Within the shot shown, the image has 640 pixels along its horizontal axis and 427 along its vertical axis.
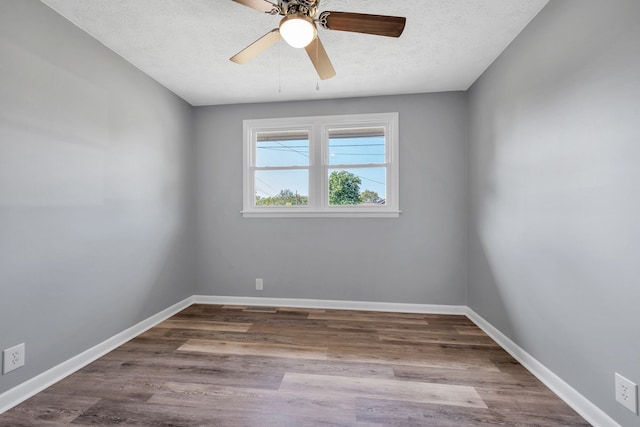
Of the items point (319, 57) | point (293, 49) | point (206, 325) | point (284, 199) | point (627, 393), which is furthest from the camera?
point (284, 199)

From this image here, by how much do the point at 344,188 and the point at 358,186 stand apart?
168 mm

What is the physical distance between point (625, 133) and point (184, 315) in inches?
148

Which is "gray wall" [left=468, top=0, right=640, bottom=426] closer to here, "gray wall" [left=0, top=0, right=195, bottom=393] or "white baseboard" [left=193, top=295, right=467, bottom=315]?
"white baseboard" [left=193, top=295, right=467, bottom=315]

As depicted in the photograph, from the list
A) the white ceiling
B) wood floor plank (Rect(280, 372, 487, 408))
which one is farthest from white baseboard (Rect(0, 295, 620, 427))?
the white ceiling

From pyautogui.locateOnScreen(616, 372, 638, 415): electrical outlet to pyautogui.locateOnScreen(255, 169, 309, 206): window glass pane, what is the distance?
2.82 meters

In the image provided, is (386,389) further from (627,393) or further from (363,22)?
(363,22)

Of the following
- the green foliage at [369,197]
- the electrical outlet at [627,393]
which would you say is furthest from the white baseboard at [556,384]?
the green foliage at [369,197]

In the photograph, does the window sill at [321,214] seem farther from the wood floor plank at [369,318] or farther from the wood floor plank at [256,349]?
the wood floor plank at [256,349]

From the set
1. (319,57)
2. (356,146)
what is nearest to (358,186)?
(356,146)

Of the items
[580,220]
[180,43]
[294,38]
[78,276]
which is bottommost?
[78,276]

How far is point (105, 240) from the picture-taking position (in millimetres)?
2303

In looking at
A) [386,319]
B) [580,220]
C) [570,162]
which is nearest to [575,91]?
[570,162]

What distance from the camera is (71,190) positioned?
79.2 inches

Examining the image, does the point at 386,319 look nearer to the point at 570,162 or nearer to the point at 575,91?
the point at 570,162
